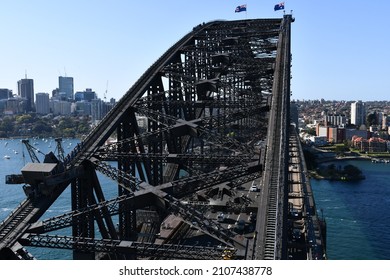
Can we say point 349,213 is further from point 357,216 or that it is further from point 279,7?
point 279,7

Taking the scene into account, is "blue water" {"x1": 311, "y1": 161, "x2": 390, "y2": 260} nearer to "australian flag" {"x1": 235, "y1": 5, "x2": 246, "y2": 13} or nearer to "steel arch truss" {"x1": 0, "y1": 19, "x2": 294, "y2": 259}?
"steel arch truss" {"x1": 0, "y1": 19, "x2": 294, "y2": 259}

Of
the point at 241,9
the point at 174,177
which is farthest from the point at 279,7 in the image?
the point at 174,177

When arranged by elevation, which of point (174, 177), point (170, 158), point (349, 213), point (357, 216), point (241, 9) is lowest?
point (349, 213)

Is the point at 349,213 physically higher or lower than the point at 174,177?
lower

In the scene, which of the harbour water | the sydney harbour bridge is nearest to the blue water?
the harbour water

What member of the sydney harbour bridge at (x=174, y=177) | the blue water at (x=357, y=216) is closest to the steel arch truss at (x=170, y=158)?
the sydney harbour bridge at (x=174, y=177)

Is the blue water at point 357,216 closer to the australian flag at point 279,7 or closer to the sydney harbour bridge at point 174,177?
the sydney harbour bridge at point 174,177
